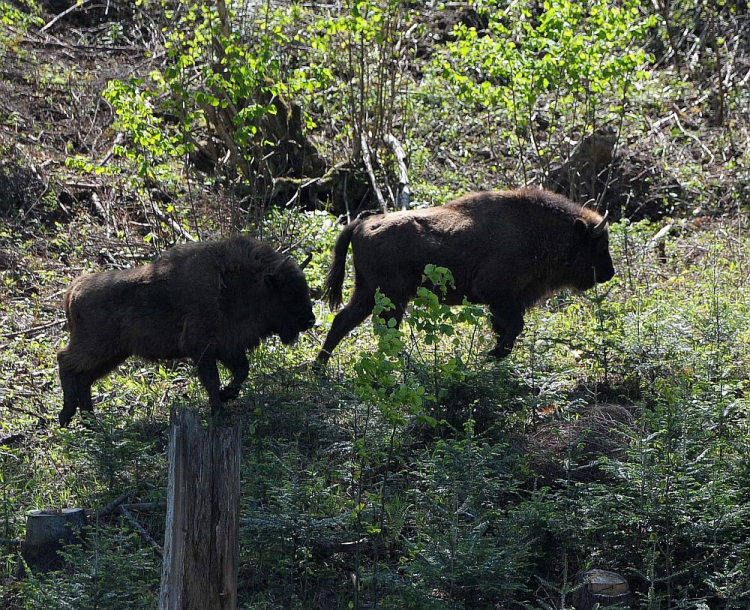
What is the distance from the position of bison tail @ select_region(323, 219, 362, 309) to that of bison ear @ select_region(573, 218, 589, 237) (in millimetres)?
2428

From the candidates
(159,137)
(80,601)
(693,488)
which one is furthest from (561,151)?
(80,601)

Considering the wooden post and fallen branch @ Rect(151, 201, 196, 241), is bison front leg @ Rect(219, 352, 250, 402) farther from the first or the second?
the wooden post

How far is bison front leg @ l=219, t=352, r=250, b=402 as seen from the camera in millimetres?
9805

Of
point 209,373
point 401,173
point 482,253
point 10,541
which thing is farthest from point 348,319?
point 401,173

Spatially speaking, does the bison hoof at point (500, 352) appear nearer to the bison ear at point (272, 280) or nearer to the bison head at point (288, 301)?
the bison head at point (288, 301)

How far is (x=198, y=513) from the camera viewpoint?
512 centimetres

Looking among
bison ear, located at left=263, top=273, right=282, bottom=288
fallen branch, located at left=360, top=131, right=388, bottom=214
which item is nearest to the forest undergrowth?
fallen branch, located at left=360, top=131, right=388, bottom=214

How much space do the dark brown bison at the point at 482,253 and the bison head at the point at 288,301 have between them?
0.68m

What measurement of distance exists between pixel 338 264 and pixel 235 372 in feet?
6.10

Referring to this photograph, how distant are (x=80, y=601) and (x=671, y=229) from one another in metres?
11.3

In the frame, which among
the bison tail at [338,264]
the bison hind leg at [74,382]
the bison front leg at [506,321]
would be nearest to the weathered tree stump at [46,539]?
the bison hind leg at [74,382]

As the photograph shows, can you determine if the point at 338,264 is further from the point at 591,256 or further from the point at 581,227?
the point at 591,256

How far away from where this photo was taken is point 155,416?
9.90 m

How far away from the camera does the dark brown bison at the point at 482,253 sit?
34.8 feet
